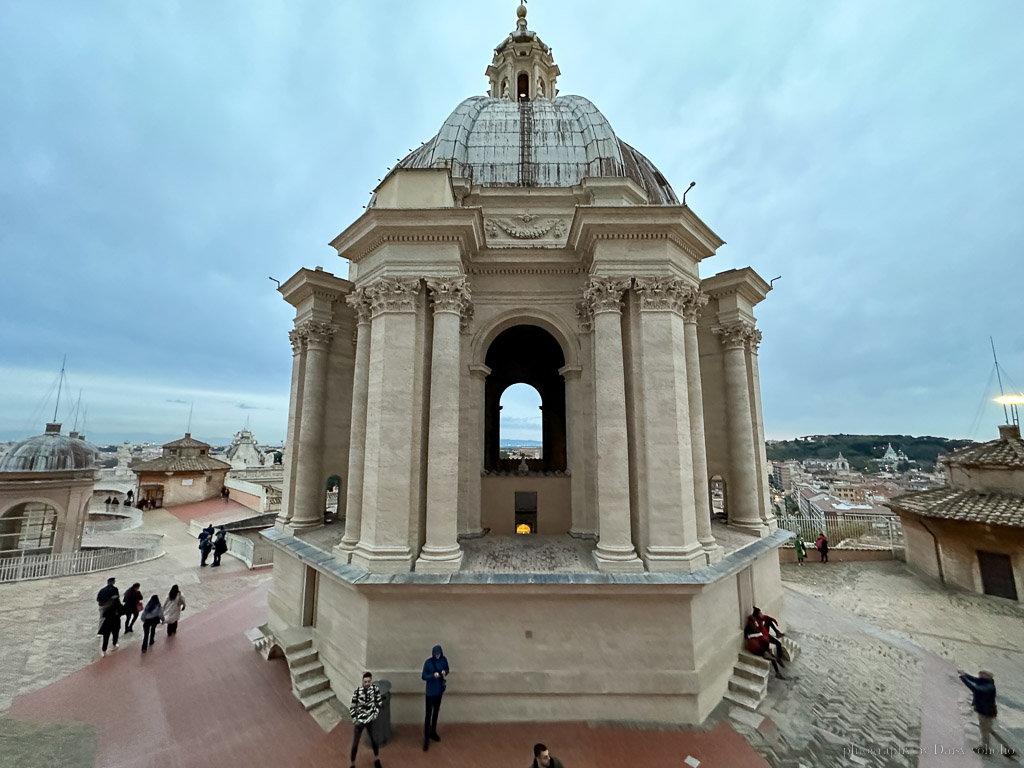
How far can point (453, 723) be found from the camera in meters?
9.23

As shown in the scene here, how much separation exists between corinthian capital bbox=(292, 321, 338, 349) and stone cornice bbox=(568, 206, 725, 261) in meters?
9.27

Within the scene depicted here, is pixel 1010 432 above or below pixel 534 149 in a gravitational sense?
below

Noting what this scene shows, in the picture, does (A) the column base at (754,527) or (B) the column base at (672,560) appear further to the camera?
(A) the column base at (754,527)

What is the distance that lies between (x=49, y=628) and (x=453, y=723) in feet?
48.3

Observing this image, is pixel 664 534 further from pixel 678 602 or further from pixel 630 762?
pixel 630 762

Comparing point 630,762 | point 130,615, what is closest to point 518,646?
point 630,762

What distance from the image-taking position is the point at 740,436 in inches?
587

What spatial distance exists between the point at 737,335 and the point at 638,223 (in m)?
6.75

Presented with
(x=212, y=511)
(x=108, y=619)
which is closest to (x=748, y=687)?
(x=108, y=619)

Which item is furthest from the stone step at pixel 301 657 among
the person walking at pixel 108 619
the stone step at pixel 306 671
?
the person walking at pixel 108 619

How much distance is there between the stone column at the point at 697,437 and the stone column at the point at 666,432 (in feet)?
1.41

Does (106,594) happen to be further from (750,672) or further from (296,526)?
(750,672)

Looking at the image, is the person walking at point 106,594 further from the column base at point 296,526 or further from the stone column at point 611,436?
the stone column at point 611,436

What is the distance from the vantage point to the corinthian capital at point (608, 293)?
11023mm
